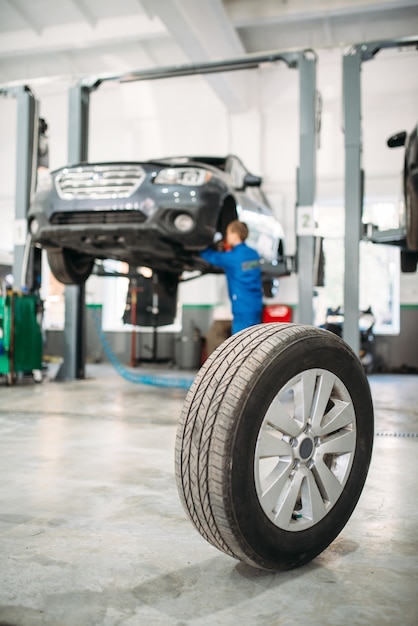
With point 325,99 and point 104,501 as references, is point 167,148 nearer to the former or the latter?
point 325,99

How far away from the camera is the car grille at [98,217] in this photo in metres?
4.68

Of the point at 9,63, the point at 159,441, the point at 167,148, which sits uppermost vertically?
the point at 9,63

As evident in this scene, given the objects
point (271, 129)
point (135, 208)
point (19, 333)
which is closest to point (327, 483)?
point (135, 208)

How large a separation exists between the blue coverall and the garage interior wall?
5.19 meters

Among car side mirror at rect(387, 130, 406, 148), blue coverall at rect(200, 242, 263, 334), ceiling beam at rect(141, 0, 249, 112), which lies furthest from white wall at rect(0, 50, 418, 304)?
blue coverall at rect(200, 242, 263, 334)

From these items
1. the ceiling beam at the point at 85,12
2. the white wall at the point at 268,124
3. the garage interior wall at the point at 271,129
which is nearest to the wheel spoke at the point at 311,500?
the garage interior wall at the point at 271,129

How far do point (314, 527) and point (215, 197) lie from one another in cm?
345

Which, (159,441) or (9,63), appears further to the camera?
(9,63)

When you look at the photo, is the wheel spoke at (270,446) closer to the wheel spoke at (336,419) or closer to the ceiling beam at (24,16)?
the wheel spoke at (336,419)

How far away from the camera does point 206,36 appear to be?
850cm

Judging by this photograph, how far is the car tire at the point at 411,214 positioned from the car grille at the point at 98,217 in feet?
7.00

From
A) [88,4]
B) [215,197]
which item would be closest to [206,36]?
[88,4]

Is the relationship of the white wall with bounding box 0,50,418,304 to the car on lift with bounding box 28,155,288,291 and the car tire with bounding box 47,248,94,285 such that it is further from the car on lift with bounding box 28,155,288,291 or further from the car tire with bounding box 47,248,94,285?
the car on lift with bounding box 28,155,288,291

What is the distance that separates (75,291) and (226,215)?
2643 mm
